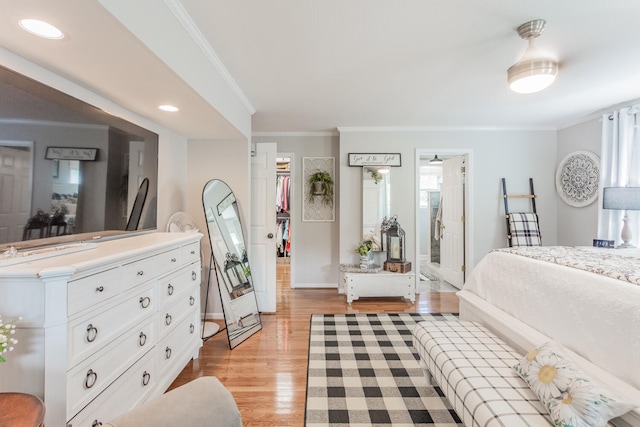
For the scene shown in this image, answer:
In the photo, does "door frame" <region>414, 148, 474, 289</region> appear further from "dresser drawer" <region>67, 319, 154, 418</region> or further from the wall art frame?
"dresser drawer" <region>67, 319, 154, 418</region>

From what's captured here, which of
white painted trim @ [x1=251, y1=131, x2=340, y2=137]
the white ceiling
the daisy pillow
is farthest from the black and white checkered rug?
white painted trim @ [x1=251, y1=131, x2=340, y2=137]

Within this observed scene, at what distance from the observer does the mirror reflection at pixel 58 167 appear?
120cm

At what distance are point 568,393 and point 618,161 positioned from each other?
131 inches

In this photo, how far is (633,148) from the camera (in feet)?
9.79

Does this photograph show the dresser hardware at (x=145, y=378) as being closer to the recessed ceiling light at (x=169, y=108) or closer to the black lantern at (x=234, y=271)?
the black lantern at (x=234, y=271)

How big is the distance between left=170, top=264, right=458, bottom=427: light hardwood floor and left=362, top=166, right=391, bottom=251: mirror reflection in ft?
3.13

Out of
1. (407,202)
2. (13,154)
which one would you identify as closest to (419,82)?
(407,202)

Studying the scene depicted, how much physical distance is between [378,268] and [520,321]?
209 centimetres

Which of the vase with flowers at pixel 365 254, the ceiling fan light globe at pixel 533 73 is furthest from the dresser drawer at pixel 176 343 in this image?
the ceiling fan light globe at pixel 533 73

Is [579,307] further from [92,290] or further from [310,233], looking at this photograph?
[310,233]

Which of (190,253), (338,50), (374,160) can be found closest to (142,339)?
(190,253)

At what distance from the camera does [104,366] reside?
125 centimetres

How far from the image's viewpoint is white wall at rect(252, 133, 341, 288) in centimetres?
427

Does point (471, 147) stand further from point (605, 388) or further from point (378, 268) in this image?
point (605, 388)
